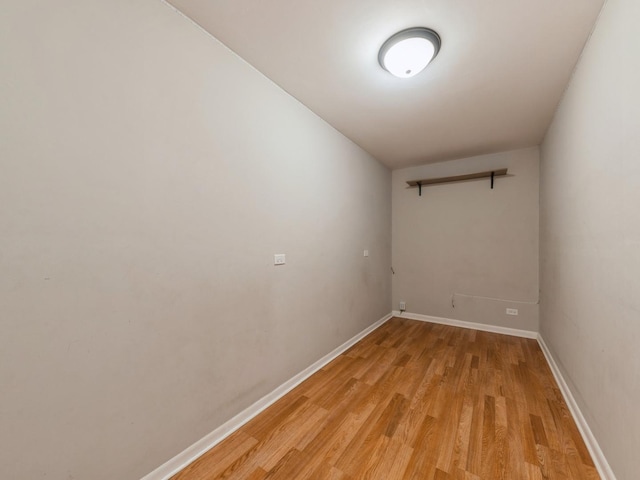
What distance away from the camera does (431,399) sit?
204cm

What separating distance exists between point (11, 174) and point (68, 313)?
57cm

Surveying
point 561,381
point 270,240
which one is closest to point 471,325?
point 561,381

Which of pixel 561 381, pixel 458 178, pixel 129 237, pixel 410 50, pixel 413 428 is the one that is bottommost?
pixel 413 428

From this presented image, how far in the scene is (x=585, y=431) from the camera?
1.60 m

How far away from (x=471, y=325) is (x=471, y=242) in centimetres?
126

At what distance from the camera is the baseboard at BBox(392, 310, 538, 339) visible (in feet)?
11.2

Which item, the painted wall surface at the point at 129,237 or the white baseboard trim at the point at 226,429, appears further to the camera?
the white baseboard trim at the point at 226,429

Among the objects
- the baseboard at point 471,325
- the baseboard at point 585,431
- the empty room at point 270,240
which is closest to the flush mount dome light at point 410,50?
the empty room at point 270,240

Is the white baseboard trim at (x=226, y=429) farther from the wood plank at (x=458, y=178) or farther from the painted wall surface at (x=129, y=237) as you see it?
the wood plank at (x=458, y=178)

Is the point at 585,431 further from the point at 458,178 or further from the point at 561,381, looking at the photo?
the point at 458,178

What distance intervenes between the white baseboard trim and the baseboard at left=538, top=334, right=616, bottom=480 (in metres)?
1.94

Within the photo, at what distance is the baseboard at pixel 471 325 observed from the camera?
342cm

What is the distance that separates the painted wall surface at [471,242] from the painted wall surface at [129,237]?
9.25 ft

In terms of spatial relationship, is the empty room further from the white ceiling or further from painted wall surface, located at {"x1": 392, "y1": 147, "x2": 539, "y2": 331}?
painted wall surface, located at {"x1": 392, "y1": 147, "x2": 539, "y2": 331}
